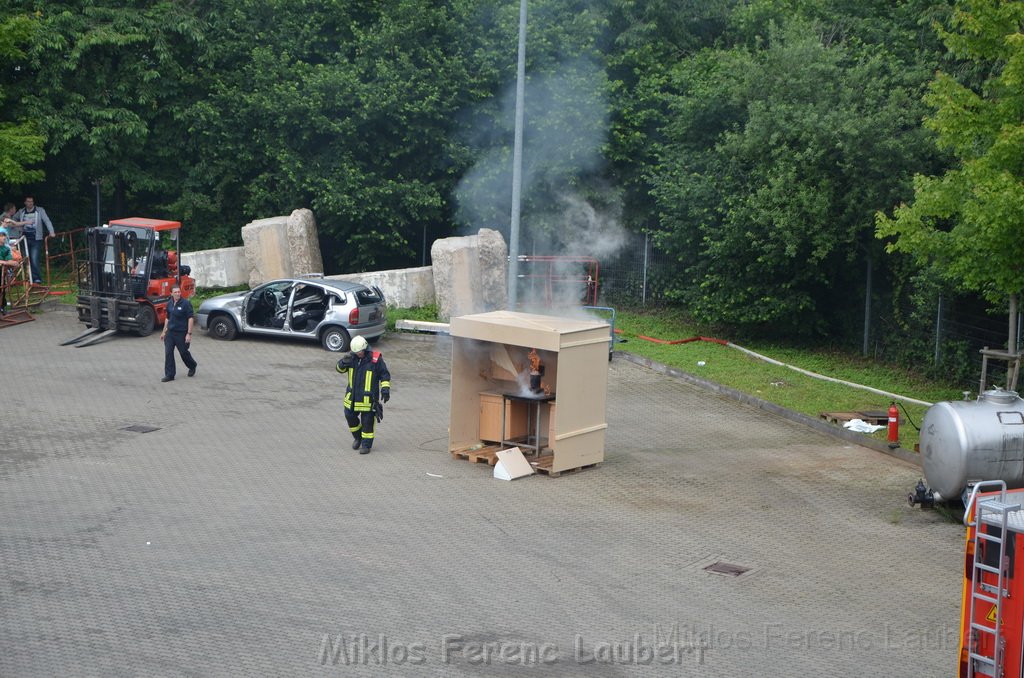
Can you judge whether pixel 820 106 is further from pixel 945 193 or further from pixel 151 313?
pixel 151 313

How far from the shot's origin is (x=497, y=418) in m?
15.7

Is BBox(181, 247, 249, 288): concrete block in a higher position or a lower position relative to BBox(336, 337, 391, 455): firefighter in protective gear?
higher

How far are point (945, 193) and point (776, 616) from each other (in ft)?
26.9

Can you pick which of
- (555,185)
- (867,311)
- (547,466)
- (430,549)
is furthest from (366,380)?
(555,185)

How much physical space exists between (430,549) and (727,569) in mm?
3022

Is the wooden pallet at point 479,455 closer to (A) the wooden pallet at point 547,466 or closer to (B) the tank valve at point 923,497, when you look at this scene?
(A) the wooden pallet at point 547,466

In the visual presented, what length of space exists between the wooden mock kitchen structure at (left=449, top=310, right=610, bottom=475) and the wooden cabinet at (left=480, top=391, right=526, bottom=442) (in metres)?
0.01

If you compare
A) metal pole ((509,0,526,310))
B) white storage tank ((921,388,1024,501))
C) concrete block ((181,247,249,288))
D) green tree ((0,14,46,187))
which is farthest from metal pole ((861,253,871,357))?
green tree ((0,14,46,187))

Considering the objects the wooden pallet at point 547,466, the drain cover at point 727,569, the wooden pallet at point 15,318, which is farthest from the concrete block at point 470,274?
the drain cover at point 727,569

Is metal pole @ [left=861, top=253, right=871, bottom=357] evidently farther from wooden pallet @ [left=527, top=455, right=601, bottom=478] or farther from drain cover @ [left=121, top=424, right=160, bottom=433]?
→ drain cover @ [left=121, top=424, right=160, bottom=433]

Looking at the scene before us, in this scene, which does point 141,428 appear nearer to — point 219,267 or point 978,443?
point 978,443

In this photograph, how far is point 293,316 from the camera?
2234 centimetres

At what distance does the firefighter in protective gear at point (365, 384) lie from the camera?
1529cm

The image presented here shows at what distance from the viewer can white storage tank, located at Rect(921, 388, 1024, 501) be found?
13016mm
